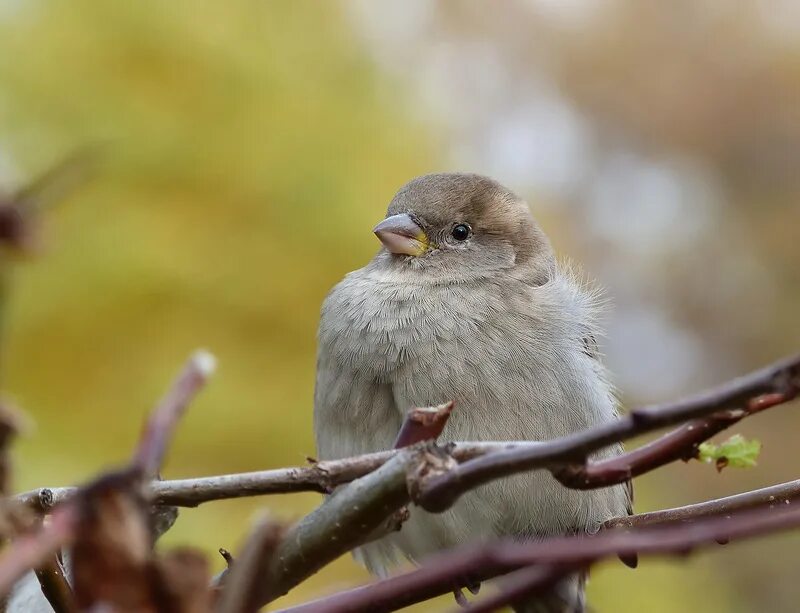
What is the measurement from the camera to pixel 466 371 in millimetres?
2525

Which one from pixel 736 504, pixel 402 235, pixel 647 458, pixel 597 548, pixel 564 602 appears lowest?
pixel 597 548

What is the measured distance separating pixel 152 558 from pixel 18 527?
92mm

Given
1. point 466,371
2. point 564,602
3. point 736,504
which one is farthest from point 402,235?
point 736,504

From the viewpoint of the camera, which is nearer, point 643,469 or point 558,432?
point 643,469

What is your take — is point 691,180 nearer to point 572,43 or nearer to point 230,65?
point 572,43

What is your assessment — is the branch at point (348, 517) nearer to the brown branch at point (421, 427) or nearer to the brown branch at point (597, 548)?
the brown branch at point (421, 427)

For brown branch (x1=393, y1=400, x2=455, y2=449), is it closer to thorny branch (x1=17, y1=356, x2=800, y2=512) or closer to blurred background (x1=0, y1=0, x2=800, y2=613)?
thorny branch (x1=17, y1=356, x2=800, y2=512)

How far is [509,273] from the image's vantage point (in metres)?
2.99

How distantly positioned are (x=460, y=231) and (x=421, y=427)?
7.46 ft

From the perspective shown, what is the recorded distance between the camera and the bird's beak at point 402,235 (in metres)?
2.98

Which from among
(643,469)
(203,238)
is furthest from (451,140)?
(643,469)

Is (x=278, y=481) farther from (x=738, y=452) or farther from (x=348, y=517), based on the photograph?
(x=738, y=452)

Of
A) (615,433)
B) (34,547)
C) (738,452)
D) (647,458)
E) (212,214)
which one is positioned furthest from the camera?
(212,214)

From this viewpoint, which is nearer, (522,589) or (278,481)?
(522,589)
